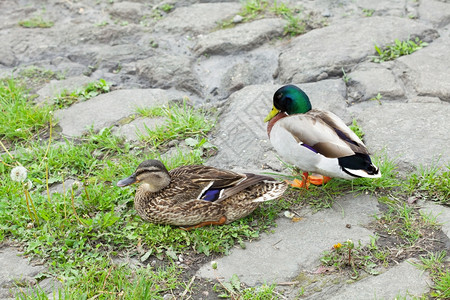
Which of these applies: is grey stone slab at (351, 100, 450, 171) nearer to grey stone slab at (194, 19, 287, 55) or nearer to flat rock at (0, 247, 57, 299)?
grey stone slab at (194, 19, 287, 55)

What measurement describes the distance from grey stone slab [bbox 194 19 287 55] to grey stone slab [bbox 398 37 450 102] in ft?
4.78

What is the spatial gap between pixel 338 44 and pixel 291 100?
70.0 inches

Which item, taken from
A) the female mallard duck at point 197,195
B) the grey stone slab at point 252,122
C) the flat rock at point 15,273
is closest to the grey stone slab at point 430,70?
the grey stone slab at point 252,122

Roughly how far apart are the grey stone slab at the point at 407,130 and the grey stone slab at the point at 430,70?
221mm

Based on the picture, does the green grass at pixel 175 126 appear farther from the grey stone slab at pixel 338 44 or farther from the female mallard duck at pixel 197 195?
the grey stone slab at pixel 338 44

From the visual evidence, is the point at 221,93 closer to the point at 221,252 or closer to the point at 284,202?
the point at 284,202

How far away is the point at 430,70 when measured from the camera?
16.7 feet

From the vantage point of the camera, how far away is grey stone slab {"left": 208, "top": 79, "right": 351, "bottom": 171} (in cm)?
436

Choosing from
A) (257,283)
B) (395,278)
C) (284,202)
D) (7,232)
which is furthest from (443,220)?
(7,232)

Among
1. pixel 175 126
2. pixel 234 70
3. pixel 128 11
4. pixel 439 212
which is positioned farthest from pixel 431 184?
pixel 128 11

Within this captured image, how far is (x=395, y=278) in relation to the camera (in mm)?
3045

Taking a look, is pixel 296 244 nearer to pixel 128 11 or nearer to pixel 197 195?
pixel 197 195

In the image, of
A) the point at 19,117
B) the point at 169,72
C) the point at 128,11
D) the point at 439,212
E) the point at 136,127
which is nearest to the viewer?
the point at 439,212

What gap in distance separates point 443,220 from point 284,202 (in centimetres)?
107
